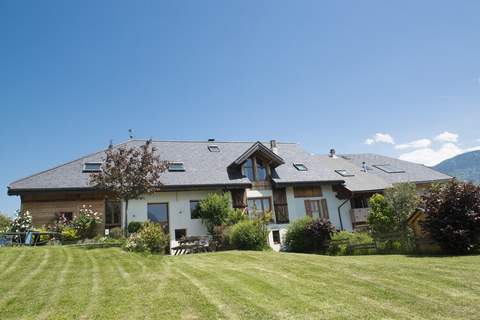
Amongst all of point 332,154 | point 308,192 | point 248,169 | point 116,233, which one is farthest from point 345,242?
point 332,154

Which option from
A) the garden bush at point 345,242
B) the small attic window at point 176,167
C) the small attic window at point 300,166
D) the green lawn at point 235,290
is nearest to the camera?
the green lawn at point 235,290

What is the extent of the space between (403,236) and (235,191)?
429 inches

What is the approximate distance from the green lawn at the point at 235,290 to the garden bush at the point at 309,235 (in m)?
7.99

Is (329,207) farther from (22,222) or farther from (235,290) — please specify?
(22,222)

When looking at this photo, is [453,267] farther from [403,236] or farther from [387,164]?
[387,164]

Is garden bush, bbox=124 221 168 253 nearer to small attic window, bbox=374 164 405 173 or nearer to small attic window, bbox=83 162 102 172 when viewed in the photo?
small attic window, bbox=83 162 102 172

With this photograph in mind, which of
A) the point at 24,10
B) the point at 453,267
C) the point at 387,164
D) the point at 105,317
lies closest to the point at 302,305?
the point at 105,317

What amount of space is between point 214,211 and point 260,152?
20.9 ft

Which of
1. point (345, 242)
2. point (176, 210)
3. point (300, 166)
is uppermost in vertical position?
point (300, 166)

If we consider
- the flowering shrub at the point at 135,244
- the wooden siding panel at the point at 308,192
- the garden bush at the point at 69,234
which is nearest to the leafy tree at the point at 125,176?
the flowering shrub at the point at 135,244

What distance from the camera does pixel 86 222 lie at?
18.0 meters

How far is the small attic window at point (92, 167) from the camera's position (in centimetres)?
2064

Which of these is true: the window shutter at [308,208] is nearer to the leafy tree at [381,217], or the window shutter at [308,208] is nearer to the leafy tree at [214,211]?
the leafy tree at [381,217]

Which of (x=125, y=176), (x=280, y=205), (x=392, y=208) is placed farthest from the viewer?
(x=280, y=205)
